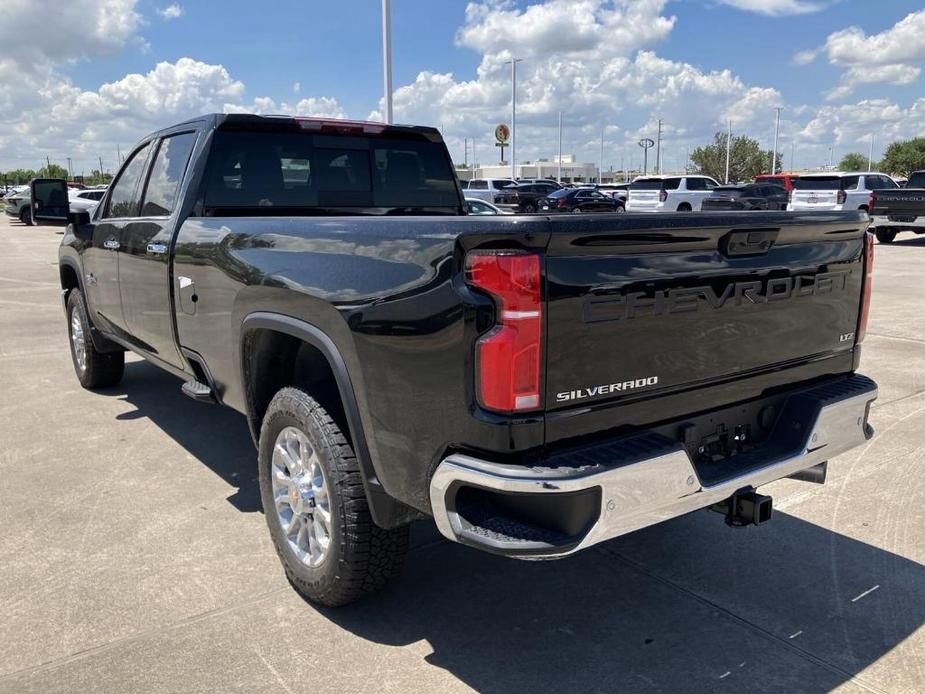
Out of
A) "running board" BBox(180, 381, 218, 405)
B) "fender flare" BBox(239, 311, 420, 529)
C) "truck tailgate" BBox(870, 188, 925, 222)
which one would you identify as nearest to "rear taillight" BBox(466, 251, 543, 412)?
"fender flare" BBox(239, 311, 420, 529)

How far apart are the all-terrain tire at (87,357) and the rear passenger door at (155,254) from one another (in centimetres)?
143

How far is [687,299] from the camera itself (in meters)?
2.64

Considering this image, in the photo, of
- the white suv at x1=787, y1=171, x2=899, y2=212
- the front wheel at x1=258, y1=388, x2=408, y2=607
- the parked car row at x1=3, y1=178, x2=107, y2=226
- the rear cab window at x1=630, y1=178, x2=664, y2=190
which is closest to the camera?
the front wheel at x1=258, y1=388, x2=408, y2=607

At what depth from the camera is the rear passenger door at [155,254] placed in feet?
14.2

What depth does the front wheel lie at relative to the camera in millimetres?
2906

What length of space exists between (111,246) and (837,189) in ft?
76.6

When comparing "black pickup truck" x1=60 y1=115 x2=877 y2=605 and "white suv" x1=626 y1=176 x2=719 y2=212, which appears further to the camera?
"white suv" x1=626 y1=176 x2=719 y2=212

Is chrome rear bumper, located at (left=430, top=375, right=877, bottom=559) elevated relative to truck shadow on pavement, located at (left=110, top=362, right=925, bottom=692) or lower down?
elevated

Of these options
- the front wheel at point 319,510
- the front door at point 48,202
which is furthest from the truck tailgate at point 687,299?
the front door at point 48,202

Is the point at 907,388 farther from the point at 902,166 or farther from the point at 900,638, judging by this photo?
the point at 902,166

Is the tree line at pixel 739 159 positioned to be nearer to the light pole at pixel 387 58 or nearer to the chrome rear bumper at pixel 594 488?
the light pole at pixel 387 58

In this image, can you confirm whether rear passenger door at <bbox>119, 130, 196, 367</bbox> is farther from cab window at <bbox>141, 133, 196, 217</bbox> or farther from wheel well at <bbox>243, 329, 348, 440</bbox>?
wheel well at <bbox>243, 329, 348, 440</bbox>

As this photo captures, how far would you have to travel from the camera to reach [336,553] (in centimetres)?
298

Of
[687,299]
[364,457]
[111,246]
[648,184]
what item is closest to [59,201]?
[111,246]
